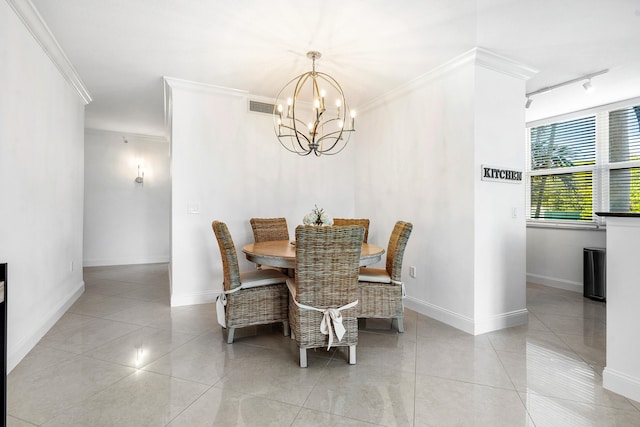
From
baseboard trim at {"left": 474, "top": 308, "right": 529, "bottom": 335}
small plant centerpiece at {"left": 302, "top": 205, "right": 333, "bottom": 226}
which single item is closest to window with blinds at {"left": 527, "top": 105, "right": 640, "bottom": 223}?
baseboard trim at {"left": 474, "top": 308, "right": 529, "bottom": 335}

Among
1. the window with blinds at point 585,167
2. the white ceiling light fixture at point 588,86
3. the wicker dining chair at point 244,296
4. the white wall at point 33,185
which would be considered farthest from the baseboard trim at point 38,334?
the window with blinds at point 585,167

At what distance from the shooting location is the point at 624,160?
13.8 feet

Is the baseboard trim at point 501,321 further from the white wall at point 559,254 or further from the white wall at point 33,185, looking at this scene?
the white wall at point 33,185

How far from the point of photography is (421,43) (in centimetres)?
284

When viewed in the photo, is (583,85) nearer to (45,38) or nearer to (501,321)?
(501,321)

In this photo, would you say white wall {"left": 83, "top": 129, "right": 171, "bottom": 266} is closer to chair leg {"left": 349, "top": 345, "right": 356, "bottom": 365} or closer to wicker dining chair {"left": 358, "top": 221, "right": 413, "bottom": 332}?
wicker dining chair {"left": 358, "top": 221, "right": 413, "bottom": 332}

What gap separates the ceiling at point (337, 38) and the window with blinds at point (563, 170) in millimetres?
874

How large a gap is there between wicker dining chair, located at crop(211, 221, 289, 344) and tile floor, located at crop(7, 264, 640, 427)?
20 cm

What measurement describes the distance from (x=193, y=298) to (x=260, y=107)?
8.10ft

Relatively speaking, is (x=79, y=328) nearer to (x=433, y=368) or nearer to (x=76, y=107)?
(x=76, y=107)

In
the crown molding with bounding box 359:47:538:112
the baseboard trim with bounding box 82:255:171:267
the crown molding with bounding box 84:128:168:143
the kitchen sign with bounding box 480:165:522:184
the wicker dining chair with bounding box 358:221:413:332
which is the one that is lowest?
the baseboard trim with bounding box 82:255:171:267

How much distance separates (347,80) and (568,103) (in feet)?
9.85

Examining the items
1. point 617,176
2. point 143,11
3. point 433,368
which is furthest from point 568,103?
point 143,11

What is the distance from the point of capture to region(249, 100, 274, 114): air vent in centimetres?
419
